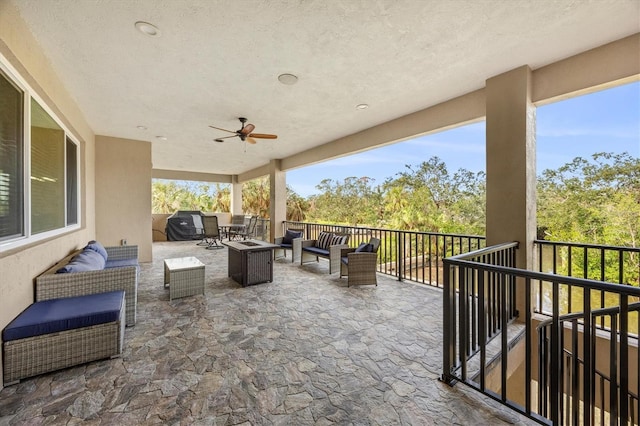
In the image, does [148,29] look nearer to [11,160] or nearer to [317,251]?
[11,160]

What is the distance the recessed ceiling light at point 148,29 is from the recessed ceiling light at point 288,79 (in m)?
1.28

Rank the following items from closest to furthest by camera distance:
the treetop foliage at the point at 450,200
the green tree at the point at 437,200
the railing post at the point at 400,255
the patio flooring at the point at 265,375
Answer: the patio flooring at the point at 265,375, the railing post at the point at 400,255, the treetop foliage at the point at 450,200, the green tree at the point at 437,200

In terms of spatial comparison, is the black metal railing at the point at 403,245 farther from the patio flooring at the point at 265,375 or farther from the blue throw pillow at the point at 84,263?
the blue throw pillow at the point at 84,263

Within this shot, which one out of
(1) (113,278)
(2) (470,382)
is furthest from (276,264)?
(2) (470,382)

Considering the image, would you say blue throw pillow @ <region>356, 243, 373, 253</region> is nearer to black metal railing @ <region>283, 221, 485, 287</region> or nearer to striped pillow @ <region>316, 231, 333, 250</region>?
black metal railing @ <region>283, 221, 485, 287</region>

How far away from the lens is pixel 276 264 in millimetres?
5996

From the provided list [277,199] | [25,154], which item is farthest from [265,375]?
[277,199]

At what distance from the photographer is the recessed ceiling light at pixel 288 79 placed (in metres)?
3.15

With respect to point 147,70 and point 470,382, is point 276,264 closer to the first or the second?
point 147,70

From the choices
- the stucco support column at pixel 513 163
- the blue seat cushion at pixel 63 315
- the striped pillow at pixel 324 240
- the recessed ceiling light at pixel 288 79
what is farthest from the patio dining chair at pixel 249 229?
the stucco support column at pixel 513 163

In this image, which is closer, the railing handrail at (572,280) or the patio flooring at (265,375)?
the railing handrail at (572,280)

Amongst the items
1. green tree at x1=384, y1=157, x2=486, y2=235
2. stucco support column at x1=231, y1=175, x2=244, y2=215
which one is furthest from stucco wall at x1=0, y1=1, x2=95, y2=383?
green tree at x1=384, y1=157, x2=486, y2=235

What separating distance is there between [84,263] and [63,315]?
1.03 m

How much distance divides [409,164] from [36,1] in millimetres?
10142
